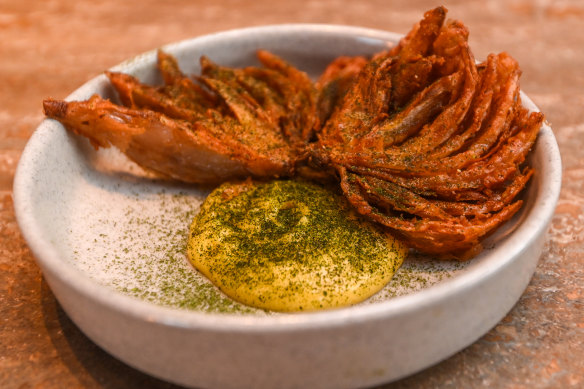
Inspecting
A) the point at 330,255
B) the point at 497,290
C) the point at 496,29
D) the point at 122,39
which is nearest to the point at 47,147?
the point at 330,255

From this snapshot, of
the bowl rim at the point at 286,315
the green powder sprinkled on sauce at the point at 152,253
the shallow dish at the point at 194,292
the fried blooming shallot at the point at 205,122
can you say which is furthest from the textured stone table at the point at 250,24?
the fried blooming shallot at the point at 205,122

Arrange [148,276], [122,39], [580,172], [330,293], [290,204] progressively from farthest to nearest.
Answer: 1. [122,39]
2. [580,172]
3. [290,204]
4. [148,276]
5. [330,293]

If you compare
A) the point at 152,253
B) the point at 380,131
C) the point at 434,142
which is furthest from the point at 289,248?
the point at 434,142

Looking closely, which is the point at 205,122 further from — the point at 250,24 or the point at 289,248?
the point at 250,24

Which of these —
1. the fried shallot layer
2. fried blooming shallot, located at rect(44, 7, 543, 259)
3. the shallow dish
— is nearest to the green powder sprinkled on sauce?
the shallow dish

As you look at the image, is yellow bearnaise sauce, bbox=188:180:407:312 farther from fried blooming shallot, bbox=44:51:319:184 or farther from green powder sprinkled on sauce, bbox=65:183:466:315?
fried blooming shallot, bbox=44:51:319:184

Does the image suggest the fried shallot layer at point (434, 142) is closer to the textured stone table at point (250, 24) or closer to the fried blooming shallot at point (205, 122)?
the fried blooming shallot at point (205, 122)

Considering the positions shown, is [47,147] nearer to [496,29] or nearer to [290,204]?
[290,204]
